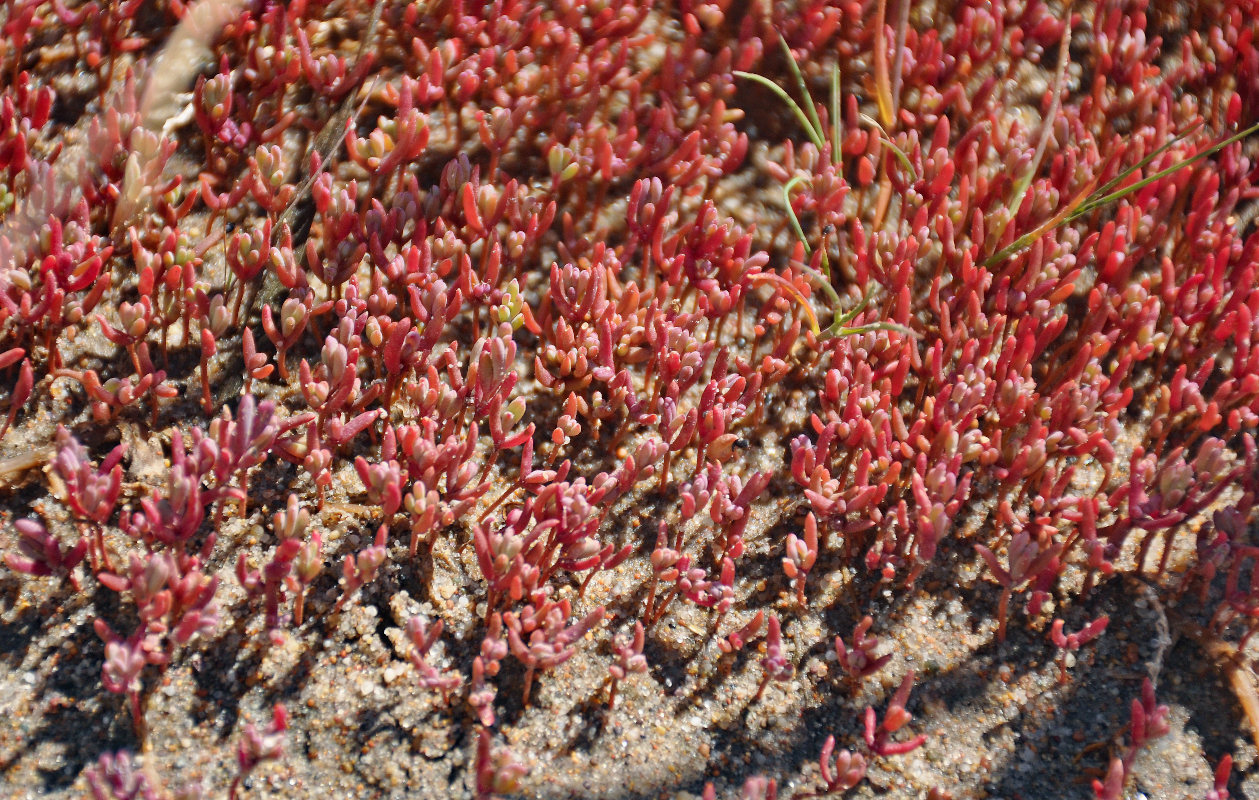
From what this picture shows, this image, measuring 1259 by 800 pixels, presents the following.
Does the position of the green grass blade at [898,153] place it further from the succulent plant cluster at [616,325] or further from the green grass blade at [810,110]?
the green grass blade at [810,110]

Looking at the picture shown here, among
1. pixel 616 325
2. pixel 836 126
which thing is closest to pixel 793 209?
pixel 836 126

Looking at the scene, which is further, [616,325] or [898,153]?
[898,153]

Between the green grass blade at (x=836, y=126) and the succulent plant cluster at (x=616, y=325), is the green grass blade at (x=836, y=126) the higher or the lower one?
the higher one

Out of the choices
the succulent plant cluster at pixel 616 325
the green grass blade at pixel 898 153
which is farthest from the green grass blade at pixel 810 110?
the green grass blade at pixel 898 153

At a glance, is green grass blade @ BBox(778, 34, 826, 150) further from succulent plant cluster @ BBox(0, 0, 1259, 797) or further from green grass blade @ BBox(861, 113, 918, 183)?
green grass blade @ BBox(861, 113, 918, 183)

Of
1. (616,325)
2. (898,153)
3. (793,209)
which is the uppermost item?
(898,153)

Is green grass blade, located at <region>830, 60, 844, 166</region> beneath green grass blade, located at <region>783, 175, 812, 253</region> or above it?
above

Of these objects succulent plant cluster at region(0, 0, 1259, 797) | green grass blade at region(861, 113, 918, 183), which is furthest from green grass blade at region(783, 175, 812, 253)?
green grass blade at region(861, 113, 918, 183)

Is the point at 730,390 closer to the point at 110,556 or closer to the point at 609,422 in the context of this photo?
the point at 609,422

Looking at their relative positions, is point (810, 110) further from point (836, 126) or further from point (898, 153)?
point (898, 153)
